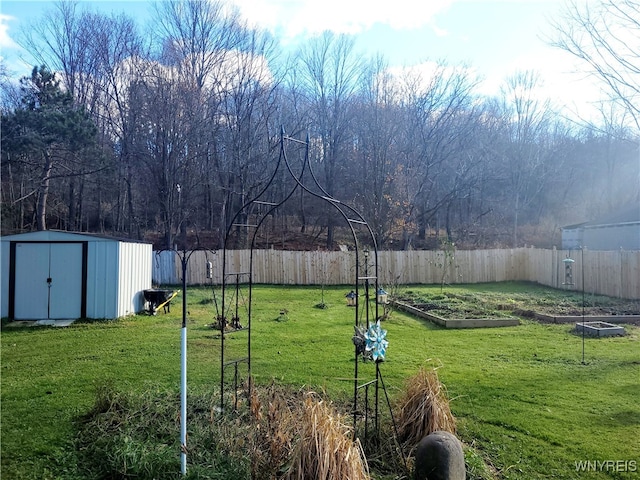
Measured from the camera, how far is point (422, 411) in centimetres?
393

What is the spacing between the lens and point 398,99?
28.8 metres

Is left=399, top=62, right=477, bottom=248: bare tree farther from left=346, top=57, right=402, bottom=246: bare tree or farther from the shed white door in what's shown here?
the shed white door

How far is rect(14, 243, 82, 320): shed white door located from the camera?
10422mm

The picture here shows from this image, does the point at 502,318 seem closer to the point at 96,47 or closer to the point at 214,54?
the point at 214,54

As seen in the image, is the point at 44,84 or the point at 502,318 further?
the point at 44,84

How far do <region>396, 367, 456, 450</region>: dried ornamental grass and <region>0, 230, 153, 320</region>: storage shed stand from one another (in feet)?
27.9

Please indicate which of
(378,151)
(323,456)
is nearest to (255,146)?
(378,151)

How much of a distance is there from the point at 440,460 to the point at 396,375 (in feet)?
10.00

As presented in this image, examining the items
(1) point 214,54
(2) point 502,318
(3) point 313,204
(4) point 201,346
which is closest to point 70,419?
(4) point 201,346

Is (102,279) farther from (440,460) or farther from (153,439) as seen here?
(440,460)

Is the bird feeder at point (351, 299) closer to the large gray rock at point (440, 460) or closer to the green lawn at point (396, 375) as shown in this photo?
the green lawn at point (396, 375)

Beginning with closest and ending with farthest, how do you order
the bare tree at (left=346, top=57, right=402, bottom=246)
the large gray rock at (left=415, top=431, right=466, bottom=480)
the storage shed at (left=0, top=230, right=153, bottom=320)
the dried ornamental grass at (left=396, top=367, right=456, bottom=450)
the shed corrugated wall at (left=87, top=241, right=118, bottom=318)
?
the large gray rock at (left=415, top=431, right=466, bottom=480), the dried ornamental grass at (left=396, top=367, right=456, bottom=450), the storage shed at (left=0, top=230, right=153, bottom=320), the shed corrugated wall at (left=87, top=241, right=118, bottom=318), the bare tree at (left=346, top=57, right=402, bottom=246)

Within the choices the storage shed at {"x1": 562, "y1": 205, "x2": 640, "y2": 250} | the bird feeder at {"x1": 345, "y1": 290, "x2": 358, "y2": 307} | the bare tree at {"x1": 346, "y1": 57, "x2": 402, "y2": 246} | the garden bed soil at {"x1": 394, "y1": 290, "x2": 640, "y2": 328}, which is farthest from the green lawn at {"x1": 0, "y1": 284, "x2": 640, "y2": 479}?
the bare tree at {"x1": 346, "y1": 57, "x2": 402, "y2": 246}

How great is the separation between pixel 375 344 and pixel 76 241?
358 inches
